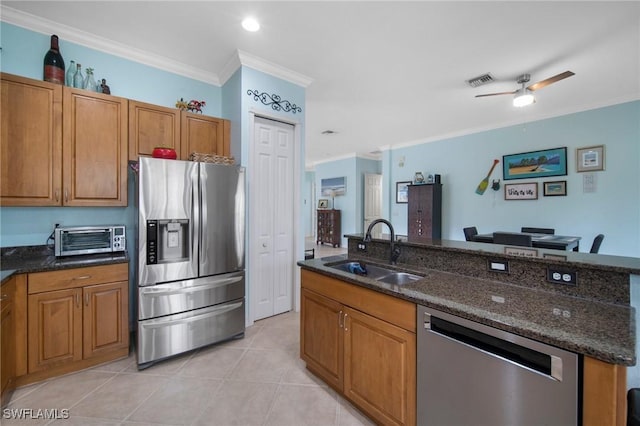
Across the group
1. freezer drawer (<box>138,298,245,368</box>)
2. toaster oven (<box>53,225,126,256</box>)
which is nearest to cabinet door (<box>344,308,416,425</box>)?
freezer drawer (<box>138,298,245,368</box>)

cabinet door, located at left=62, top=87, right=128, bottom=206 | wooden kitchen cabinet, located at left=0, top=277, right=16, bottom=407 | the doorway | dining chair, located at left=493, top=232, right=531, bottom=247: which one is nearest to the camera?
wooden kitchen cabinet, located at left=0, top=277, right=16, bottom=407

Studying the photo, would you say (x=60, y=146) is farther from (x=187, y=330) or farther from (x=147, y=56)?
(x=187, y=330)

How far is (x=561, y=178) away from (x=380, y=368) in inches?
194

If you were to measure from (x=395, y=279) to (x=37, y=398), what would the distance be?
2666 mm

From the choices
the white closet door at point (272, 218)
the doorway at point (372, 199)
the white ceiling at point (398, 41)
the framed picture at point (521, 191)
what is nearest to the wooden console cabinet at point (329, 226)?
the doorway at point (372, 199)

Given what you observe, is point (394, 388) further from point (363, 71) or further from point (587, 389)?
point (363, 71)

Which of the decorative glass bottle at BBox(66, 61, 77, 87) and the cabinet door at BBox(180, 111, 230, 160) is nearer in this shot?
the decorative glass bottle at BBox(66, 61, 77, 87)

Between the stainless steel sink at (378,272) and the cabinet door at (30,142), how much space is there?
97.1 inches

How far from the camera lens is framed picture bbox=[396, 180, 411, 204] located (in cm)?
664

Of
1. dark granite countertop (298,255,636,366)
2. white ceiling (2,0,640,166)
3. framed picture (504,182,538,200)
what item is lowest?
dark granite countertop (298,255,636,366)

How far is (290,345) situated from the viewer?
8.50 feet

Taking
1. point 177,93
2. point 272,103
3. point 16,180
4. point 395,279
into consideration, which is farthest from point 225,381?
point 177,93

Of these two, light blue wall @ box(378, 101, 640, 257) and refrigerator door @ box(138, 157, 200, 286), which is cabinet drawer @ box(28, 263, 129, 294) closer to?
refrigerator door @ box(138, 157, 200, 286)

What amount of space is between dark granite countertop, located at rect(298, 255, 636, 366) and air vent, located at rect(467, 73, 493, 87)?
9.41 ft
